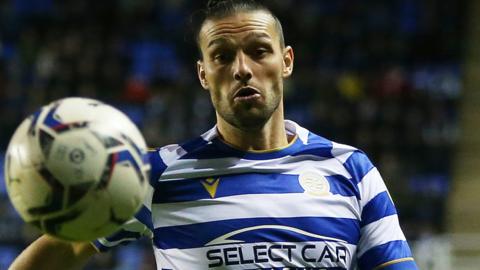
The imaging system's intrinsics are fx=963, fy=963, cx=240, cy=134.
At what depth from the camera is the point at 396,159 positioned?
482 inches

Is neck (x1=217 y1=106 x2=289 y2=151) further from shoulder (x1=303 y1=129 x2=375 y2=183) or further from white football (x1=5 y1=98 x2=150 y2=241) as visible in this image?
white football (x1=5 y1=98 x2=150 y2=241)

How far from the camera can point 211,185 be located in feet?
12.0

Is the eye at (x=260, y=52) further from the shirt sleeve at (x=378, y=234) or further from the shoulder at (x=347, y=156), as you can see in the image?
the shirt sleeve at (x=378, y=234)

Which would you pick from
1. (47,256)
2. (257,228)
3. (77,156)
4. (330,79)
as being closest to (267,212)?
(257,228)

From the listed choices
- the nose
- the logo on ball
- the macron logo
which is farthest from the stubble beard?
the logo on ball

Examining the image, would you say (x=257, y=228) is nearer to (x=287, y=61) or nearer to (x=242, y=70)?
(x=242, y=70)

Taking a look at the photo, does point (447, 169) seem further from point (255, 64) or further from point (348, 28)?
point (255, 64)

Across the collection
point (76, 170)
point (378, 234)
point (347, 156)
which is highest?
point (76, 170)

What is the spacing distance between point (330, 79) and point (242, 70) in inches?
402

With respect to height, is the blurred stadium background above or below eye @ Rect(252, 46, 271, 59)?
below

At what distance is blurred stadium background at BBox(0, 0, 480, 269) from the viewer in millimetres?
12031

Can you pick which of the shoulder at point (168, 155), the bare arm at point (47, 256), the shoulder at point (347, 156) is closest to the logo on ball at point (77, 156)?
the bare arm at point (47, 256)

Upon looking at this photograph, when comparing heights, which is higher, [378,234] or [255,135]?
[255,135]

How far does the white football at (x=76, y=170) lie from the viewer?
9.09 ft
